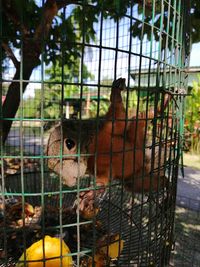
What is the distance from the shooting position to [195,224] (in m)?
3.09

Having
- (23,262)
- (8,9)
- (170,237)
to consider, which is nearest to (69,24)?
(8,9)

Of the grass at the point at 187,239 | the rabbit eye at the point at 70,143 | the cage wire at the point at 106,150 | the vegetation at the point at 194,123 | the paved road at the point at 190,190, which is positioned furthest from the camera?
the vegetation at the point at 194,123

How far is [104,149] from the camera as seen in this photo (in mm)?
1836

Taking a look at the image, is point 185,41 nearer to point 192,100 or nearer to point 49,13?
point 49,13

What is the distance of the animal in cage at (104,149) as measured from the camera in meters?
1.53

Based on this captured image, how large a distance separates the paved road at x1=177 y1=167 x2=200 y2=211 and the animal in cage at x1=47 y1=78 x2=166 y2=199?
2.05m

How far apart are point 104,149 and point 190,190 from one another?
3.07 m

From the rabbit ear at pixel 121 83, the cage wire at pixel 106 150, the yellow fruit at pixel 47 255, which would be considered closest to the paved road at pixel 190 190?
the cage wire at pixel 106 150

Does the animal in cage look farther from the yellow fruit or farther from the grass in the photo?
the grass

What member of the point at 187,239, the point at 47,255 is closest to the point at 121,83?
the point at 47,255

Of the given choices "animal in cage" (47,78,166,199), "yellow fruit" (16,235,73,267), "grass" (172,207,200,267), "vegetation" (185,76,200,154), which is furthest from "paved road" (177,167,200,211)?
"yellow fruit" (16,235,73,267)

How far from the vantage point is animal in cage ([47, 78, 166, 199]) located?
5.01 feet

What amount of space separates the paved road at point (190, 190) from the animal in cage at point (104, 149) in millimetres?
2047

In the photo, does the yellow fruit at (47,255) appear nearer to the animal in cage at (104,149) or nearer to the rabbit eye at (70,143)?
the animal in cage at (104,149)
